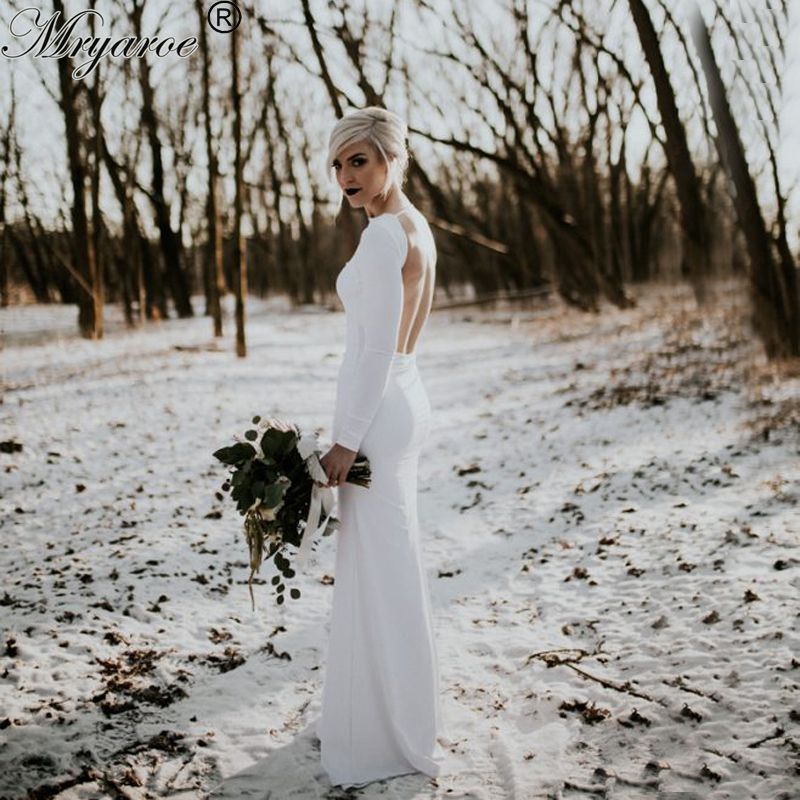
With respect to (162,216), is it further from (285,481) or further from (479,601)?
(285,481)

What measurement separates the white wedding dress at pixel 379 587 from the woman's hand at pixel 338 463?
0.12 ft

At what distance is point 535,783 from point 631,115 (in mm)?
26653

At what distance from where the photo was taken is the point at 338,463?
9.07ft

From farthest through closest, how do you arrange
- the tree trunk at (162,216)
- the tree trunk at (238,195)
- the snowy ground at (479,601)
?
the tree trunk at (162,216)
the tree trunk at (238,195)
the snowy ground at (479,601)

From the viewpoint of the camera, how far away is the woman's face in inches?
107

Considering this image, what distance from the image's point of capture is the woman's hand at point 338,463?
109 inches

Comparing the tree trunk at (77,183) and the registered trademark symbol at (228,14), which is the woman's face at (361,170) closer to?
the registered trademark symbol at (228,14)

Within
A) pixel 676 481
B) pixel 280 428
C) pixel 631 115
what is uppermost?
pixel 631 115

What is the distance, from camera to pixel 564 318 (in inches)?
812

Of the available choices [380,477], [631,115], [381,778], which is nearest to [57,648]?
[381,778]

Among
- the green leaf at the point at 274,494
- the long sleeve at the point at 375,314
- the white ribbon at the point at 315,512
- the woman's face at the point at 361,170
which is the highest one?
the woman's face at the point at 361,170

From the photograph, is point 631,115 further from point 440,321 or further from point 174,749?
point 174,749

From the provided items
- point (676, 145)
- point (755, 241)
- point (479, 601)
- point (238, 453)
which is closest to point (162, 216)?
point (676, 145)

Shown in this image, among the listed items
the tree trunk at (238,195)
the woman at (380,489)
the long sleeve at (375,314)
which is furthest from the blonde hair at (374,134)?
the tree trunk at (238,195)
